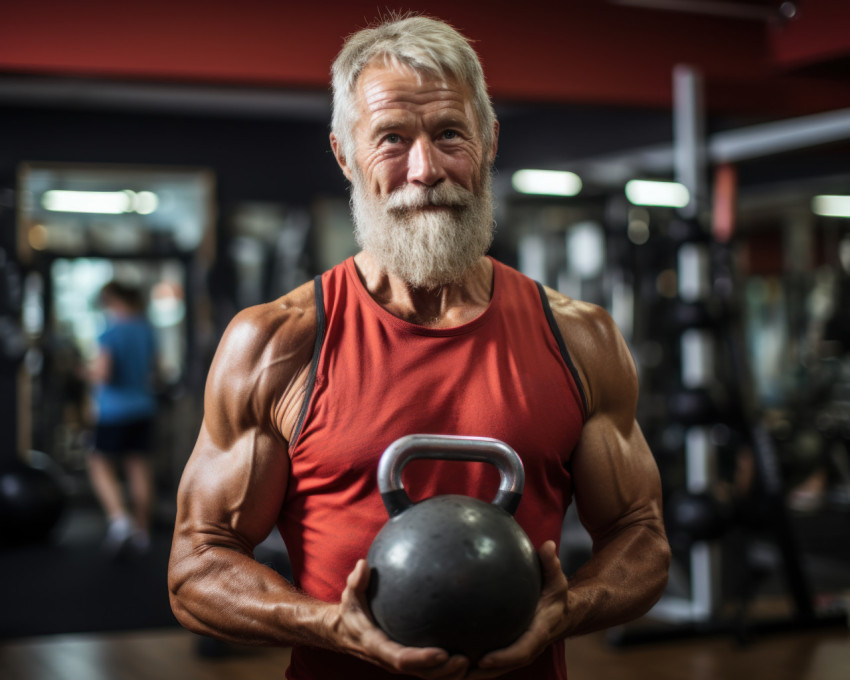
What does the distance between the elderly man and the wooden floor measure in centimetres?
226

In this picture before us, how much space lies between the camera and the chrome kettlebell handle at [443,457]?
1126mm

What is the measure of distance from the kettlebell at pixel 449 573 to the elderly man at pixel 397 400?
0.53 feet

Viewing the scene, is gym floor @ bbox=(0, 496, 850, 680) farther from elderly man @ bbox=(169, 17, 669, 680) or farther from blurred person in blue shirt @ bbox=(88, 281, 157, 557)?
elderly man @ bbox=(169, 17, 669, 680)

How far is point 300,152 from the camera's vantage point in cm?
765

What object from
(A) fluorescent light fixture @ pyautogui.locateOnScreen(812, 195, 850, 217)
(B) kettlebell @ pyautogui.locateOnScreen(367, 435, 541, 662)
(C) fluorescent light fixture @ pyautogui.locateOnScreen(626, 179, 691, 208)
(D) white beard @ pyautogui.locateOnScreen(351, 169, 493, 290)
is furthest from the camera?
(A) fluorescent light fixture @ pyautogui.locateOnScreen(812, 195, 850, 217)

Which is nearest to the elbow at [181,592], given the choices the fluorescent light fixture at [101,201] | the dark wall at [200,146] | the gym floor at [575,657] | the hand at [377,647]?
the hand at [377,647]

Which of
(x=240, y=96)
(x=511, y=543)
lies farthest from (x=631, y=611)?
(x=240, y=96)

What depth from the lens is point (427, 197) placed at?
1.36m

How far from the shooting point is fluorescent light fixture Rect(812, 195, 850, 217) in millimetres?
8062

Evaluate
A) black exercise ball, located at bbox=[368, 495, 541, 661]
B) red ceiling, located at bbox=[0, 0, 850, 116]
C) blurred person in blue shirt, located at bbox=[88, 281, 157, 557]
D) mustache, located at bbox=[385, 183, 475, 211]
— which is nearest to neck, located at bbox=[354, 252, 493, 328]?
mustache, located at bbox=[385, 183, 475, 211]

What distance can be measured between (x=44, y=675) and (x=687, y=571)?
2979mm

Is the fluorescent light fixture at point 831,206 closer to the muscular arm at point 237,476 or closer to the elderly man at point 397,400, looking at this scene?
the elderly man at point 397,400

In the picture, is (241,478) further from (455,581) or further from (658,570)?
(658,570)

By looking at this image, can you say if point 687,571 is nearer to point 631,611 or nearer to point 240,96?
point 631,611
